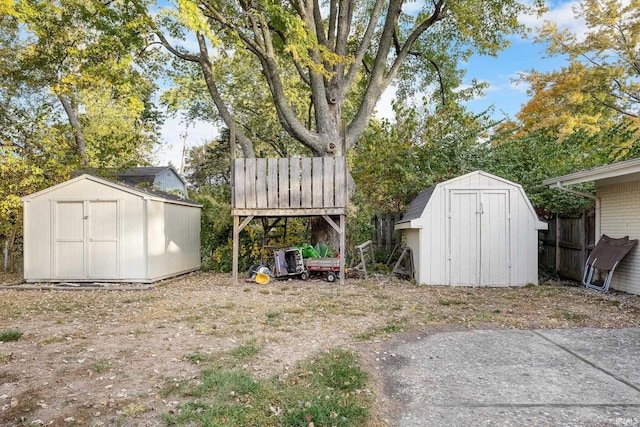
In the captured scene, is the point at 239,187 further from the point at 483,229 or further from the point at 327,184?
the point at 483,229

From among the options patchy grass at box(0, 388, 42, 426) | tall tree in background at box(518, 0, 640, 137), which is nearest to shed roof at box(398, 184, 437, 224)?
patchy grass at box(0, 388, 42, 426)

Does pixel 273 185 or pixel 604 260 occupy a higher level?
pixel 273 185

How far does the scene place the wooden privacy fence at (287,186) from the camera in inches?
368

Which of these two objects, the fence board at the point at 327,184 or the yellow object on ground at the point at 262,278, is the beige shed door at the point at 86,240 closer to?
the yellow object on ground at the point at 262,278

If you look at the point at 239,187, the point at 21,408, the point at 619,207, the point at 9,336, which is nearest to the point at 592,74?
the point at 619,207

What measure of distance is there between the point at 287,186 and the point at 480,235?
166 inches

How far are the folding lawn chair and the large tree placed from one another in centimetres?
586

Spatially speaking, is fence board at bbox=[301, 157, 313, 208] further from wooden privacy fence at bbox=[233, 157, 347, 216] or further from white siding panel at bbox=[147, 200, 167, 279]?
white siding panel at bbox=[147, 200, 167, 279]

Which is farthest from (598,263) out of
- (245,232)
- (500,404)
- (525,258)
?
(245,232)

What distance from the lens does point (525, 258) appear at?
881 centimetres

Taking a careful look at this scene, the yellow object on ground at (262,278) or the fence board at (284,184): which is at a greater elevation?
the fence board at (284,184)

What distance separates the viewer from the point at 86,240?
934 centimetres

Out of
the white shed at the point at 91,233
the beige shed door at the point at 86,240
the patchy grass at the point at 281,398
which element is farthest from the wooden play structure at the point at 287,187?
the patchy grass at the point at 281,398

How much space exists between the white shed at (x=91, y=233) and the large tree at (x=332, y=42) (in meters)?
3.17
